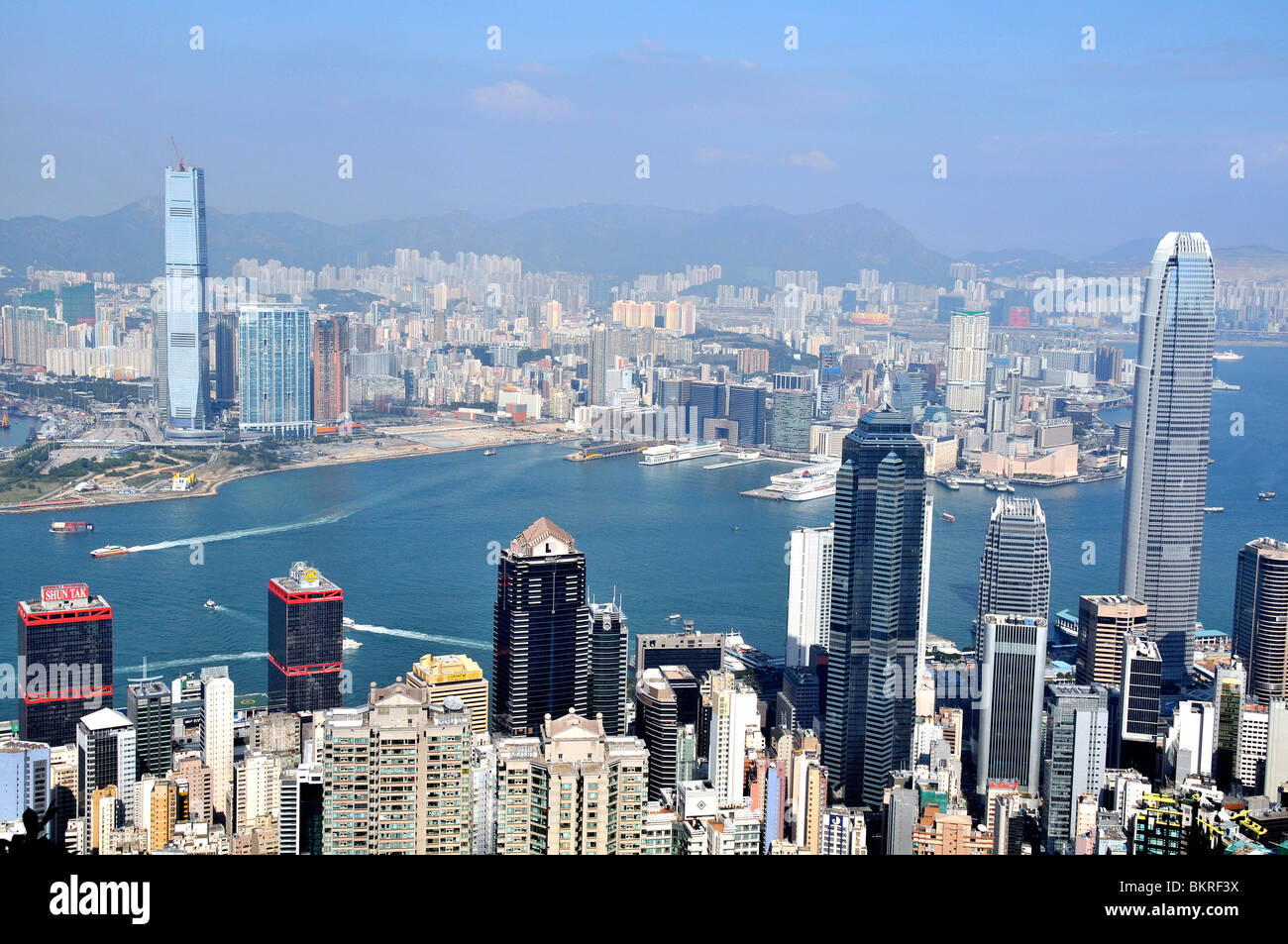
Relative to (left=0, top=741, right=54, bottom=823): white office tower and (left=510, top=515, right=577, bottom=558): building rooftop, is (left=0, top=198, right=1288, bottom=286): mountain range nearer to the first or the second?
(left=510, top=515, right=577, bottom=558): building rooftop

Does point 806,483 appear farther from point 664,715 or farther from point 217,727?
point 217,727

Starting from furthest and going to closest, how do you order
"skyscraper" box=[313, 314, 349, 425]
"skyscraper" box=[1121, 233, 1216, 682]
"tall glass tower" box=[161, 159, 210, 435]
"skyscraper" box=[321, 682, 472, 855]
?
"skyscraper" box=[313, 314, 349, 425], "tall glass tower" box=[161, 159, 210, 435], "skyscraper" box=[1121, 233, 1216, 682], "skyscraper" box=[321, 682, 472, 855]

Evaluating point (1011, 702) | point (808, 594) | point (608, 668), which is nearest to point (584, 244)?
point (808, 594)

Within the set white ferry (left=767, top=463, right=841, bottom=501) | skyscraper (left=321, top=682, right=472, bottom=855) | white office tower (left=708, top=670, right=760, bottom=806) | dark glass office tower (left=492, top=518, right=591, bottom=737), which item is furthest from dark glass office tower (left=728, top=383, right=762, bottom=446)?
skyscraper (left=321, top=682, right=472, bottom=855)

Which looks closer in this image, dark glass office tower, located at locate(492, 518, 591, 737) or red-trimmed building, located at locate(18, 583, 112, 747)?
red-trimmed building, located at locate(18, 583, 112, 747)

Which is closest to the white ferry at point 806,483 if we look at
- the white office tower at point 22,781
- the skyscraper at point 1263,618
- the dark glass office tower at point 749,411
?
the dark glass office tower at point 749,411

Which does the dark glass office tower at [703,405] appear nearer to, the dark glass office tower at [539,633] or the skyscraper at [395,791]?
the dark glass office tower at [539,633]
